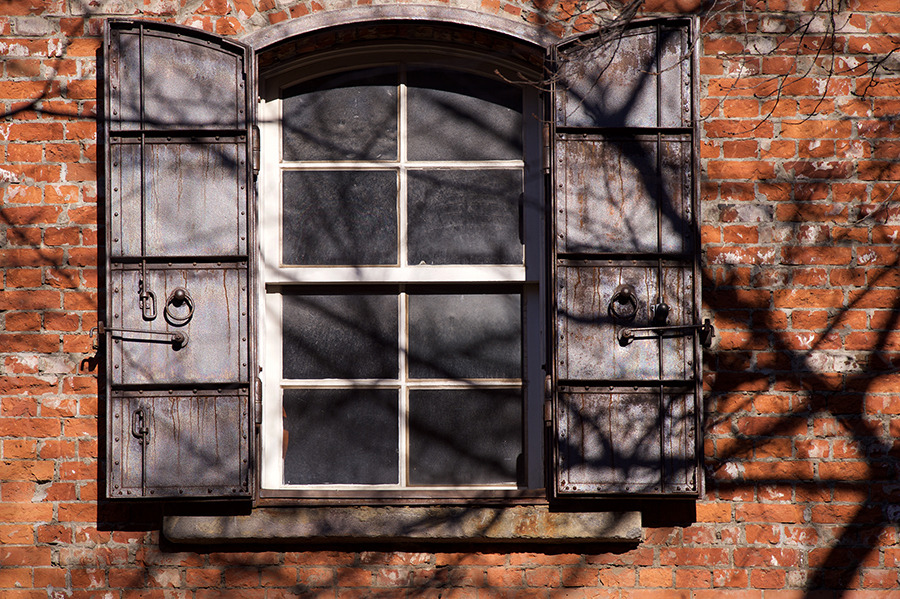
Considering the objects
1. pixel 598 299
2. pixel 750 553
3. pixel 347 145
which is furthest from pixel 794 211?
pixel 347 145

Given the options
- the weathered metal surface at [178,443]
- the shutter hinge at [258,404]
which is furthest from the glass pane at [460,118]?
the weathered metal surface at [178,443]

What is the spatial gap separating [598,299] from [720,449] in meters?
0.80

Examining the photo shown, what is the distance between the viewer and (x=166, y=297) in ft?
10.2

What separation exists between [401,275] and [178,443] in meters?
1.12

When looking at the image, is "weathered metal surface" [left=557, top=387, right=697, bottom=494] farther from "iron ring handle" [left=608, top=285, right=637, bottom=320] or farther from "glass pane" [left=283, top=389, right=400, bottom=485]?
"glass pane" [left=283, top=389, right=400, bottom=485]

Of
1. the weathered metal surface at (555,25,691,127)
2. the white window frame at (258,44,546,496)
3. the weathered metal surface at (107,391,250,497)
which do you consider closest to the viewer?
the weathered metal surface at (107,391,250,497)

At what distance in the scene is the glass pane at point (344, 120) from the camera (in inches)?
135

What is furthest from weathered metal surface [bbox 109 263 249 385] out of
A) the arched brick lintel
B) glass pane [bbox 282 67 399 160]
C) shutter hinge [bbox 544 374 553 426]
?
shutter hinge [bbox 544 374 553 426]

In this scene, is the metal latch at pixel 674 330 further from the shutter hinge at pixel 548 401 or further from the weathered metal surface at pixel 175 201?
the weathered metal surface at pixel 175 201

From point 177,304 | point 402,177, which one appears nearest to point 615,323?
point 402,177

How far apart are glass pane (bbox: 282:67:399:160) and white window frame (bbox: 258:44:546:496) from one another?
0.04 m

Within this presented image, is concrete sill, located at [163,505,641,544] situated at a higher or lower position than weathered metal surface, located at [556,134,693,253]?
lower

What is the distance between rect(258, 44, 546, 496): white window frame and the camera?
132 inches

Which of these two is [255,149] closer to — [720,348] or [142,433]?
[142,433]
